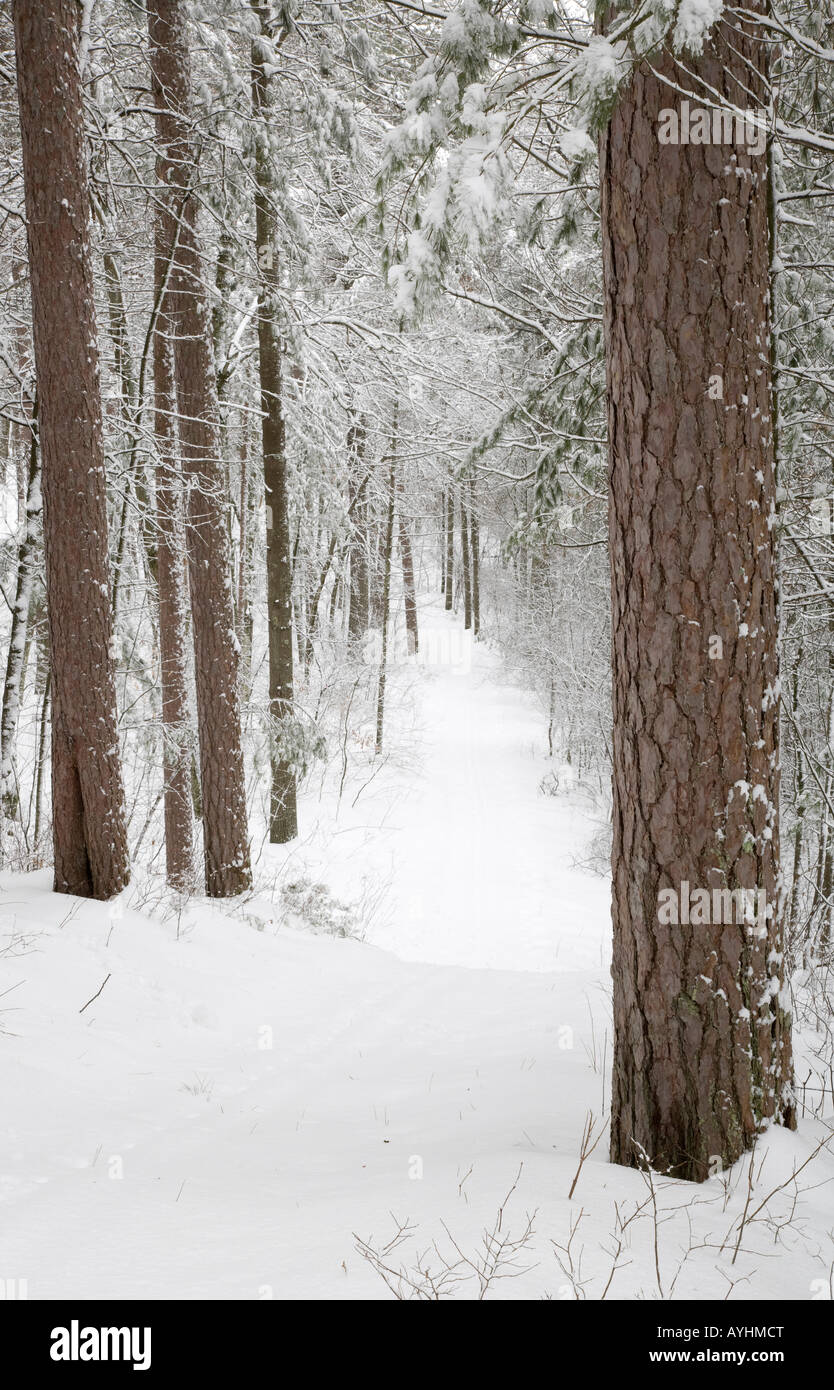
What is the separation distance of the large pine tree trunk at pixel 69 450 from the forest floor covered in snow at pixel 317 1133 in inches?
25.5

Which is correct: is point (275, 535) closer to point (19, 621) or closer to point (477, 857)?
point (19, 621)

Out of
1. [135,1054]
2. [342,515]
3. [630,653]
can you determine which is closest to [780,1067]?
[630,653]

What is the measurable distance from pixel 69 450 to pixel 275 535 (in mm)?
5925

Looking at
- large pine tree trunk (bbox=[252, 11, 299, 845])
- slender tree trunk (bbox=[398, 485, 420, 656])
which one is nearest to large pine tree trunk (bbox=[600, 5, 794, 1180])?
large pine tree trunk (bbox=[252, 11, 299, 845])

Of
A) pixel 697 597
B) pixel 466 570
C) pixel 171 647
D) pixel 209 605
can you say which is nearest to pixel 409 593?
pixel 466 570

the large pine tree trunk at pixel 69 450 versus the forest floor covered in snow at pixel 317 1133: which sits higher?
the large pine tree trunk at pixel 69 450

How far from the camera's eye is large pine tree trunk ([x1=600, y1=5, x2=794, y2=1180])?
2.71m

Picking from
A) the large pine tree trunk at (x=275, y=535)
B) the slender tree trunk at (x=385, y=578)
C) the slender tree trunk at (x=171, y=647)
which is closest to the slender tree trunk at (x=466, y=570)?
Result: the slender tree trunk at (x=385, y=578)

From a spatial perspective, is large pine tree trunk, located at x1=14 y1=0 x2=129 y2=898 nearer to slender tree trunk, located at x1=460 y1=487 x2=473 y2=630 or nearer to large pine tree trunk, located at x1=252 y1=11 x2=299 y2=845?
large pine tree trunk, located at x1=252 y1=11 x2=299 y2=845

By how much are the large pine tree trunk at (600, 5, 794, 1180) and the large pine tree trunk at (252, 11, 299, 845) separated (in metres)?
7.69

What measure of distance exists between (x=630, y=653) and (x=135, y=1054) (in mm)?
3443

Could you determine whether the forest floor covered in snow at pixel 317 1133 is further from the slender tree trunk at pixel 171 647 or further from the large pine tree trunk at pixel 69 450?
the slender tree trunk at pixel 171 647

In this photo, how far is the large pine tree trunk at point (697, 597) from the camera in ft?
8.89
